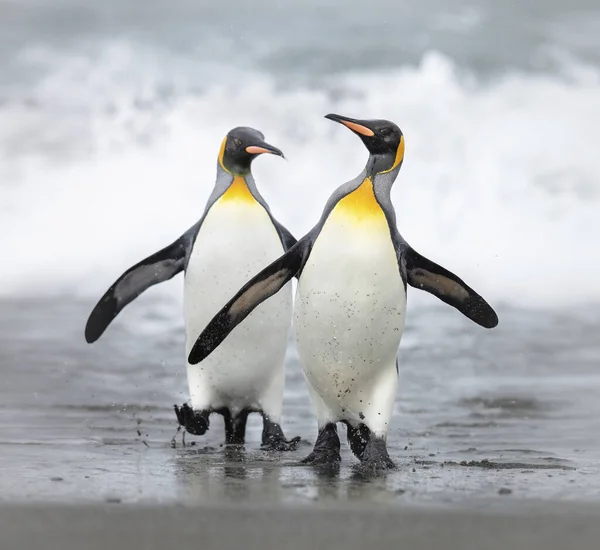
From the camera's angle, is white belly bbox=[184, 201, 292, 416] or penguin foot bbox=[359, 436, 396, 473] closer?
penguin foot bbox=[359, 436, 396, 473]

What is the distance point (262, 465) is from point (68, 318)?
6.17 meters

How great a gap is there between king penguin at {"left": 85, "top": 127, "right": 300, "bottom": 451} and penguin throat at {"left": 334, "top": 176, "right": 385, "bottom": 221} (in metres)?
0.87

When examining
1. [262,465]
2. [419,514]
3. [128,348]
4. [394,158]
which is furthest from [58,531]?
[128,348]

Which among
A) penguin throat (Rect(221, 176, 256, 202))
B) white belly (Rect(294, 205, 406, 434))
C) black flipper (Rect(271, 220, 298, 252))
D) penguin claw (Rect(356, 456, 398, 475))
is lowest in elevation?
penguin claw (Rect(356, 456, 398, 475))

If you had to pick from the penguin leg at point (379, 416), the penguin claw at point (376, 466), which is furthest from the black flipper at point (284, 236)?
the penguin claw at point (376, 466)

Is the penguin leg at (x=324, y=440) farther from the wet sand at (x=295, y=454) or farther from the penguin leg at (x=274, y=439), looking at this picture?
the penguin leg at (x=274, y=439)

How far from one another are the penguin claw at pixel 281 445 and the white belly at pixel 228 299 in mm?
234

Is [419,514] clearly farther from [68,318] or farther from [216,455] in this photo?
[68,318]

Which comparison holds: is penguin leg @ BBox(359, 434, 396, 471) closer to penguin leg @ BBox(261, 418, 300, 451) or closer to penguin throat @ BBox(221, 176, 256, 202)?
penguin leg @ BBox(261, 418, 300, 451)

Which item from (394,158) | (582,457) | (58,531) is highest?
(394,158)

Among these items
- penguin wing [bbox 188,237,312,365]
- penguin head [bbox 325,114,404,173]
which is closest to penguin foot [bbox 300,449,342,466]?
penguin wing [bbox 188,237,312,365]

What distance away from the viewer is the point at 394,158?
445 centimetres

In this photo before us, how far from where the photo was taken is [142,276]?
5.37 meters

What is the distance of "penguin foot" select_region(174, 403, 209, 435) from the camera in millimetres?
5137
